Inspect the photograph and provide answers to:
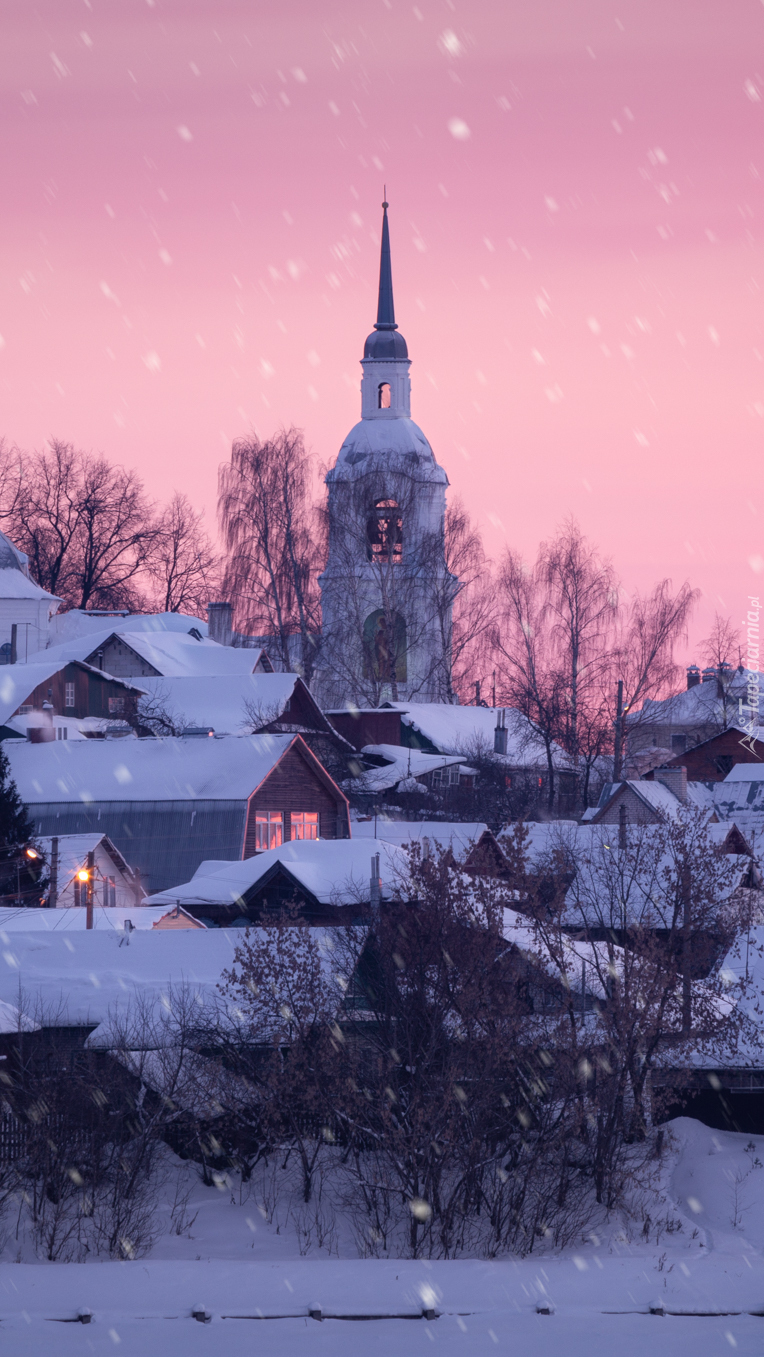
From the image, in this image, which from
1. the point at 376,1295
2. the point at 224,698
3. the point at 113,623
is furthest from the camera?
the point at 113,623

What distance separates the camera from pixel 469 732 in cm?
5897

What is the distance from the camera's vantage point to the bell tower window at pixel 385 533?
59.3 m

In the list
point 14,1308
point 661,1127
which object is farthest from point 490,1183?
point 14,1308

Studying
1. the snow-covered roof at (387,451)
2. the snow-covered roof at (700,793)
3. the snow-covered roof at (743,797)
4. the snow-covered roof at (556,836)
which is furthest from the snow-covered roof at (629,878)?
the snow-covered roof at (387,451)

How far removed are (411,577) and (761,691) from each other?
24.0 meters

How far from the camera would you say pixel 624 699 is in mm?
56156

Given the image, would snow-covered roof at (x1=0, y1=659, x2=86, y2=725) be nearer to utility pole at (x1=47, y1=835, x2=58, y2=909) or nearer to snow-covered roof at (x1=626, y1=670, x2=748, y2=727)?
utility pole at (x1=47, y1=835, x2=58, y2=909)

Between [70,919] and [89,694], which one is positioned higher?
[89,694]

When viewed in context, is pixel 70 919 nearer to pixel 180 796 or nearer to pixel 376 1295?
pixel 180 796

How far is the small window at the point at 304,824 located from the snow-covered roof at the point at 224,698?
6.27m

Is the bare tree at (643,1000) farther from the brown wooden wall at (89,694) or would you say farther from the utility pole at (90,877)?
the brown wooden wall at (89,694)

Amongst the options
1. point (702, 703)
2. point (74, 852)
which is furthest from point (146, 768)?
point (702, 703)

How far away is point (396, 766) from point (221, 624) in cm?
1205

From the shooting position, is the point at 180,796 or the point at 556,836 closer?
the point at 180,796
